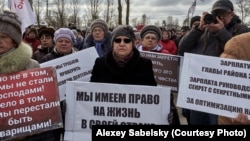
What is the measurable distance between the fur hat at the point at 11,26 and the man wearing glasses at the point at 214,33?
6.15 feet

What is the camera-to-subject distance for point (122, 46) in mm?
3830

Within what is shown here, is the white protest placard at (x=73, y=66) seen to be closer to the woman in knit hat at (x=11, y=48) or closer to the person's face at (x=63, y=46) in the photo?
the person's face at (x=63, y=46)

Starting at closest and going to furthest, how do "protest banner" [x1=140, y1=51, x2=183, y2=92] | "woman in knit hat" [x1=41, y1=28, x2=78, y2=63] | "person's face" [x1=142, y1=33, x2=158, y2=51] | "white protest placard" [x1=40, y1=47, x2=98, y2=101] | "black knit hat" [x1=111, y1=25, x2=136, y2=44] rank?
"black knit hat" [x1=111, y1=25, x2=136, y2=44], "white protest placard" [x1=40, y1=47, x2=98, y2=101], "woman in knit hat" [x1=41, y1=28, x2=78, y2=63], "protest banner" [x1=140, y1=51, x2=183, y2=92], "person's face" [x1=142, y1=33, x2=158, y2=51]

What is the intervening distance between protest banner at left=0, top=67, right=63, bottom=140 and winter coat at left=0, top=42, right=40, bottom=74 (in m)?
0.04

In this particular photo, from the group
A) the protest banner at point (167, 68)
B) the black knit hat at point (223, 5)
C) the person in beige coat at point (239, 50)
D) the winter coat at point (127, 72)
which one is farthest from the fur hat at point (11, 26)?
→ the protest banner at point (167, 68)

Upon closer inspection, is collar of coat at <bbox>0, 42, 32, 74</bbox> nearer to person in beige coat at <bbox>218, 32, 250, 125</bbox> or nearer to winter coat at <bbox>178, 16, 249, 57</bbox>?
person in beige coat at <bbox>218, 32, 250, 125</bbox>

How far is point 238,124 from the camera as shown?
10.3 ft

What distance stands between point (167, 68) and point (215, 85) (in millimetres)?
2026

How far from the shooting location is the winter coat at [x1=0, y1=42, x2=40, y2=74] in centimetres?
313

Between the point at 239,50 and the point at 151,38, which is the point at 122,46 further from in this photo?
the point at 151,38

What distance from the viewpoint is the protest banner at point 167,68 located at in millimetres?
5359

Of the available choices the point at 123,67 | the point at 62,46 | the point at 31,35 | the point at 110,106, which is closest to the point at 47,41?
the point at 62,46

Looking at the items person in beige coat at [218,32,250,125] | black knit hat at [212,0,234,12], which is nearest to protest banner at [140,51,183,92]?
black knit hat at [212,0,234,12]

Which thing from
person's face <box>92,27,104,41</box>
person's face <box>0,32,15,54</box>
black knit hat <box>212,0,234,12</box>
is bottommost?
person's face <box>92,27,104,41</box>
